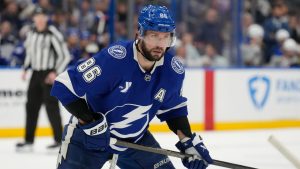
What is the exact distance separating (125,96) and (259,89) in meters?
5.48

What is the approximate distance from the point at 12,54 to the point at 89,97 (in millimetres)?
4944

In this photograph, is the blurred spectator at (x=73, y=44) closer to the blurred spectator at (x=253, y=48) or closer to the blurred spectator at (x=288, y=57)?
the blurred spectator at (x=253, y=48)

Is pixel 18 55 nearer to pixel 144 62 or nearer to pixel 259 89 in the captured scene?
pixel 259 89

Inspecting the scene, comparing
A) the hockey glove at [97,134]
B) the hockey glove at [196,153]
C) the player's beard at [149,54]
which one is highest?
the player's beard at [149,54]

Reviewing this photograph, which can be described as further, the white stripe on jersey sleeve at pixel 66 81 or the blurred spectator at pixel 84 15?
the blurred spectator at pixel 84 15

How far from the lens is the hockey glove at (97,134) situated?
110 inches

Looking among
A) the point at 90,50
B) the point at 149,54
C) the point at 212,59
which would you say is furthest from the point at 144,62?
the point at 212,59

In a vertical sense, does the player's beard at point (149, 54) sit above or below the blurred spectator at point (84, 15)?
→ above

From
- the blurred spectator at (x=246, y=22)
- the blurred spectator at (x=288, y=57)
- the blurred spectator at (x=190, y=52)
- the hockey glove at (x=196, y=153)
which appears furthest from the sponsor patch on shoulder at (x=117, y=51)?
the blurred spectator at (x=288, y=57)

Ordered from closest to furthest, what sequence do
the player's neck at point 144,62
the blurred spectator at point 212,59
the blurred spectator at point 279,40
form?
the player's neck at point 144,62 → the blurred spectator at point 212,59 → the blurred spectator at point 279,40

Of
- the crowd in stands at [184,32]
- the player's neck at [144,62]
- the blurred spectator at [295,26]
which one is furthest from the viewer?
the blurred spectator at [295,26]

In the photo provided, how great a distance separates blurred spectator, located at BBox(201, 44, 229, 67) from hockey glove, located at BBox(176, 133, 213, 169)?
217 inches

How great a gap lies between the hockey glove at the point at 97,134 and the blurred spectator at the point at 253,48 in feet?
19.9

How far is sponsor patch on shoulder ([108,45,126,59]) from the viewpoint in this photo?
2.85 m
